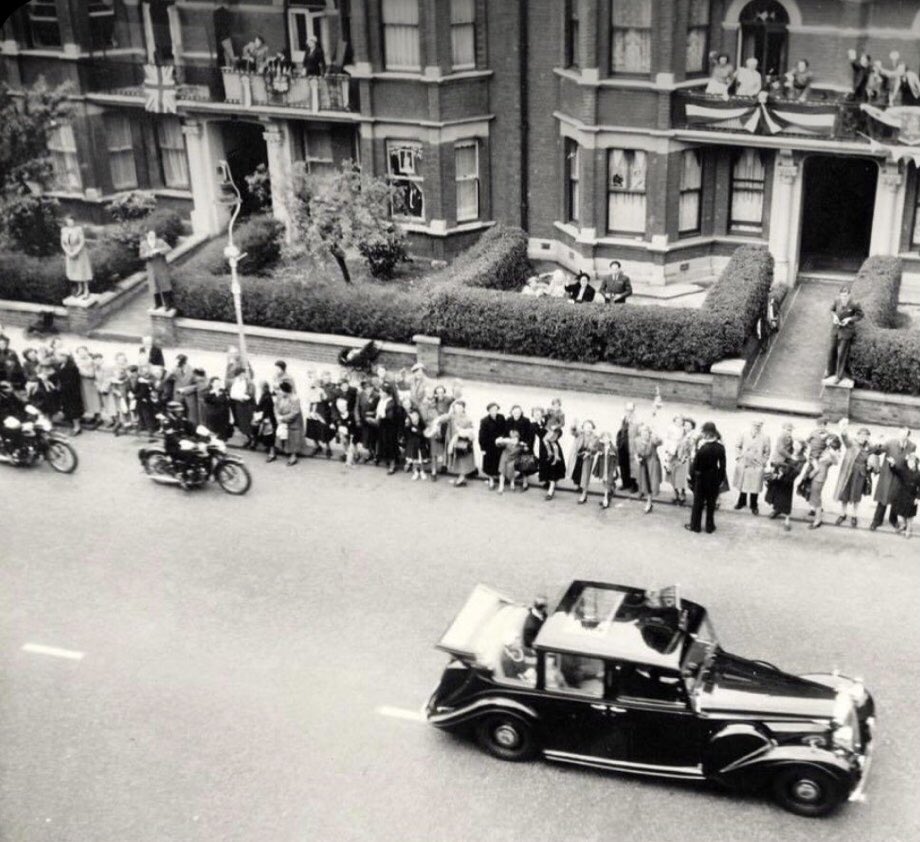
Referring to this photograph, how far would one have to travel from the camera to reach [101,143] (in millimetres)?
31109

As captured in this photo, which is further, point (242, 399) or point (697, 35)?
point (697, 35)

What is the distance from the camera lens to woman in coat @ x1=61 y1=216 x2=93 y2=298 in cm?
2503

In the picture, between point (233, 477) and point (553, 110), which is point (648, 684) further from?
point (553, 110)

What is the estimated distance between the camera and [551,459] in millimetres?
17672

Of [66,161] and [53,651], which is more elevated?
[66,161]

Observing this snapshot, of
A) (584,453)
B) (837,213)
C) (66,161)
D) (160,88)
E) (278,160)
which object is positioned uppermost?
(160,88)

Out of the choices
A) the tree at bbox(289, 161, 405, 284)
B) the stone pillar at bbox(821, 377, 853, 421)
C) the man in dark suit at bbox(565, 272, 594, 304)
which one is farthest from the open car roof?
the tree at bbox(289, 161, 405, 284)

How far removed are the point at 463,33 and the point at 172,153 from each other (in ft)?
31.9

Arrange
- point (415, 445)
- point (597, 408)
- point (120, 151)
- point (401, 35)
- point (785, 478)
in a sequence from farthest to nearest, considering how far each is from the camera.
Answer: point (120, 151)
point (401, 35)
point (597, 408)
point (415, 445)
point (785, 478)

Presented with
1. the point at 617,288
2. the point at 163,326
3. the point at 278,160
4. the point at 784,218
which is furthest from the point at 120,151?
the point at 784,218

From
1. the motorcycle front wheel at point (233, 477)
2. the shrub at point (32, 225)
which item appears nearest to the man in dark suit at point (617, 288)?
the motorcycle front wheel at point (233, 477)

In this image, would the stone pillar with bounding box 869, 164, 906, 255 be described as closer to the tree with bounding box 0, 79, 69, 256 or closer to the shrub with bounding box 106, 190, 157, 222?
the shrub with bounding box 106, 190, 157, 222

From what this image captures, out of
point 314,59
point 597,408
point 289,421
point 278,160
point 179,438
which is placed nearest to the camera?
point 179,438

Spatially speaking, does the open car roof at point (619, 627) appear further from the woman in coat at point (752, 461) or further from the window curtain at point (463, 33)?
the window curtain at point (463, 33)
